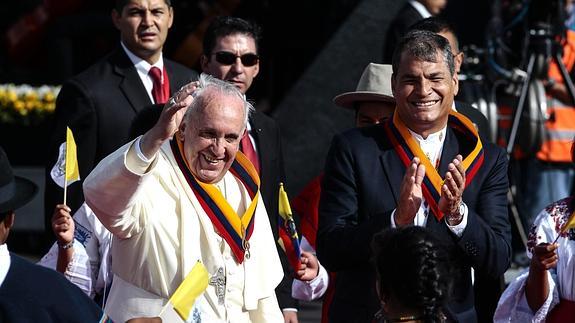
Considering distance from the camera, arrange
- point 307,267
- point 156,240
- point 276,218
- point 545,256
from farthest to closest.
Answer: point 276,218, point 307,267, point 545,256, point 156,240

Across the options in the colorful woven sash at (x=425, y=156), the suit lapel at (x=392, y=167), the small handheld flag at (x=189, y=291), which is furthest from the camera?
the suit lapel at (x=392, y=167)

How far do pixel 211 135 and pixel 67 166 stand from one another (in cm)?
116

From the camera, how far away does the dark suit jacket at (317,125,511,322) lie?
6.31m

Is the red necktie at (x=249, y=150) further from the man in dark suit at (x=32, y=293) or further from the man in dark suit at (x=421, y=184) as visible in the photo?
the man in dark suit at (x=32, y=293)

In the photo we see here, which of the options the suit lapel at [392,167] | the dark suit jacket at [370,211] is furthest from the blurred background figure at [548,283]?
the suit lapel at [392,167]

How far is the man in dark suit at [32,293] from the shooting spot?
4922mm

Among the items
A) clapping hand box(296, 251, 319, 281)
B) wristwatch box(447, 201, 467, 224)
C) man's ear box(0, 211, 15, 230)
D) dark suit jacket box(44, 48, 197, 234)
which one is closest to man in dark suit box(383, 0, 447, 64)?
dark suit jacket box(44, 48, 197, 234)

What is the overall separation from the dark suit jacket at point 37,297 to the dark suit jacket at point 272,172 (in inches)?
94.1

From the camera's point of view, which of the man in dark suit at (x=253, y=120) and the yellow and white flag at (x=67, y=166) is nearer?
the yellow and white flag at (x=67, y=166)

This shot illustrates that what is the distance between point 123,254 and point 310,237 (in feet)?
6.22

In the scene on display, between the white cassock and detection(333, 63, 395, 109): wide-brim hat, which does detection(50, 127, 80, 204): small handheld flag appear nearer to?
the white cassock

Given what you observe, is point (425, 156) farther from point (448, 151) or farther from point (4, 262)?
point (4, 262)

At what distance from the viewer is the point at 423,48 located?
6.47 metres

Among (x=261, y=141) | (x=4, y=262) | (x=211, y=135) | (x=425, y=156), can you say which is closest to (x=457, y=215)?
(x=425, y=156)
